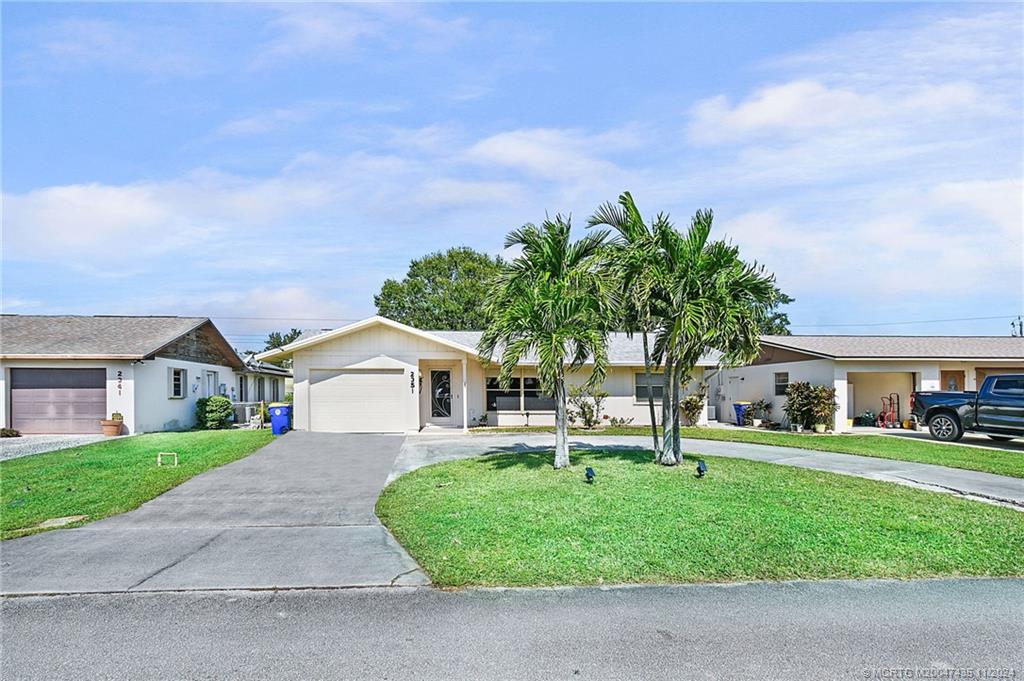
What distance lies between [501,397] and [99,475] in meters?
14.0

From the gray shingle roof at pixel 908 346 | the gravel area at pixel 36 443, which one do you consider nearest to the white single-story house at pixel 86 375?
the gravel area at pixel 36 443

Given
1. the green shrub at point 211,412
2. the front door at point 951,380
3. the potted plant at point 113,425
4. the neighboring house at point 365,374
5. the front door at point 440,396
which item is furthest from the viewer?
the green shrub at point 211,412

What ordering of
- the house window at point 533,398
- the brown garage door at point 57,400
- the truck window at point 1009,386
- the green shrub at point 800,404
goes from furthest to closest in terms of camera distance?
the house window at point 533,398
the green shrub at point 800,404
the brown garage door at point 57,400
the truck window at point 1009,386

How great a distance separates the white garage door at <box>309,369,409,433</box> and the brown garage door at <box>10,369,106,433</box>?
6700 millimetres

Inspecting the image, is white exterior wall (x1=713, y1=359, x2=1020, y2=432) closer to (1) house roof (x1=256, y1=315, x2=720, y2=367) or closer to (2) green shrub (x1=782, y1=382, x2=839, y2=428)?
(2) green shrub (x1=782, y1=382, x2=839, y2=428)

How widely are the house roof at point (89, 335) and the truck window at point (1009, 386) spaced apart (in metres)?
24.7

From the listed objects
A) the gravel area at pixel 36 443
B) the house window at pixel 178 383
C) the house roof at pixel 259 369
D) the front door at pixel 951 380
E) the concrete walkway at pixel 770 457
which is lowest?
the concrete walkway at pixel 770 457

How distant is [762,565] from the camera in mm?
6137

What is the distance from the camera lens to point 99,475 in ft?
39.5

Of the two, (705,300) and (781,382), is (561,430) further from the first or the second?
(781,382)

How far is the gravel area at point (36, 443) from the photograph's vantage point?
15930mm

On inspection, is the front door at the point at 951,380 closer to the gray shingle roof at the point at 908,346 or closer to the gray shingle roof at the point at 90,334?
the gray shingle roof at the point at 908,346

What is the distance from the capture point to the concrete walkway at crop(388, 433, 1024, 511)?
1061cm

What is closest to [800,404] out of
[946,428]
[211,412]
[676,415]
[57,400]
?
[946,428]
